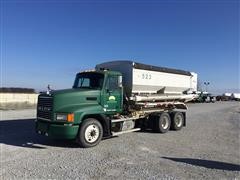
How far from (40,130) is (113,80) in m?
3.35

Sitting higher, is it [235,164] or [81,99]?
[81,99]

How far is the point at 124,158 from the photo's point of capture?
8.97 metres

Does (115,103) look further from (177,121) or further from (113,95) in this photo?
(177,121)

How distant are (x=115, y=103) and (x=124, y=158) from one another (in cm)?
366

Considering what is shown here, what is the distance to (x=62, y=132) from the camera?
10.3 metres

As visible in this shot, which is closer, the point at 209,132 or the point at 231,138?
the point at 231,138

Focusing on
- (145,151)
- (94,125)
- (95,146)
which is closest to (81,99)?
(94,125)

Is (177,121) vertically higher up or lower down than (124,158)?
higher up

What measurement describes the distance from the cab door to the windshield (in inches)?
11.6

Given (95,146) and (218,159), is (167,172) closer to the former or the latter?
(218,159)

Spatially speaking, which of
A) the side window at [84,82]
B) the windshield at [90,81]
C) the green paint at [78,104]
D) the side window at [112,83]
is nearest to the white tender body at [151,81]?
the side window at [112,83]

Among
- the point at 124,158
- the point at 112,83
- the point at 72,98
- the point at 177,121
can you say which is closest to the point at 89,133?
the point at 72,98

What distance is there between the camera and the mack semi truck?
10547mm

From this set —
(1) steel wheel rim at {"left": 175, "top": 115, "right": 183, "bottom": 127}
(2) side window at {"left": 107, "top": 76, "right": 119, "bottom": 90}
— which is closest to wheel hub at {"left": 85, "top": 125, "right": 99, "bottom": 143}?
(2) side window at {"left": 107, "top": 76, "right": 119, "bottom": 90}
